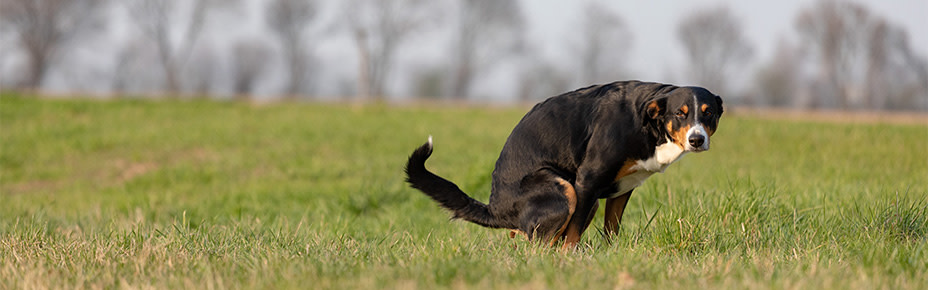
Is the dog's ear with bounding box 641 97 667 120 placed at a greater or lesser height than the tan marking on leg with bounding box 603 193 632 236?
greater

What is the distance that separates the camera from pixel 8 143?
1625 centimetres

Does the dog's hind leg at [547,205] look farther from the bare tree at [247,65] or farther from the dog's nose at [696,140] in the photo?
the bare tree at [247,65]

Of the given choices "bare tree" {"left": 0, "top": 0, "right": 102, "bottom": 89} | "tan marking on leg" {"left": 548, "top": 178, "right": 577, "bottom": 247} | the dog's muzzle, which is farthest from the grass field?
"bare tree" {"left": 0, "top": 0, "right": 102, "bottom": 89}

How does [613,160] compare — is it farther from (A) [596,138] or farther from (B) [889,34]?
(B) [889,34]

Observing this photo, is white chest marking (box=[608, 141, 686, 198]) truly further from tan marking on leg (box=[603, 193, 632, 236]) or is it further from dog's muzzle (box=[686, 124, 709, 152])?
tan marking on leg (box=[603, 193, 632, 236])

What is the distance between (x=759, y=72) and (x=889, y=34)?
13389 millimetres

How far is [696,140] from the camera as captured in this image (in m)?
3.70

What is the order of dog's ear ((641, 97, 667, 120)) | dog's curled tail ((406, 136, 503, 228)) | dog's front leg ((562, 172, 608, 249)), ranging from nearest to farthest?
dog's ear ((641, 97, 667, 120))
dog's front leg ((562, 172, 608, 249))
dog's curled tail ((406, 136, 503, 228))

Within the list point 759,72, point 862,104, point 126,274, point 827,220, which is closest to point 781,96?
point 759,72

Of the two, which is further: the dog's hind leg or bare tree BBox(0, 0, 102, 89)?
bare tree BBox(0, 0, 102, 89)

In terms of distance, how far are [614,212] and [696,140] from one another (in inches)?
34.5

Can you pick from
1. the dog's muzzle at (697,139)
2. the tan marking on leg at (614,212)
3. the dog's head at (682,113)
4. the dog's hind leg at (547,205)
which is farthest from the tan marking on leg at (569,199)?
the dog's muzzle at (697,139)

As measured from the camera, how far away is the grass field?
10.4ft

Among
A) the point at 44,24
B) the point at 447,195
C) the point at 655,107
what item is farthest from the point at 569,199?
the point at 44,24
